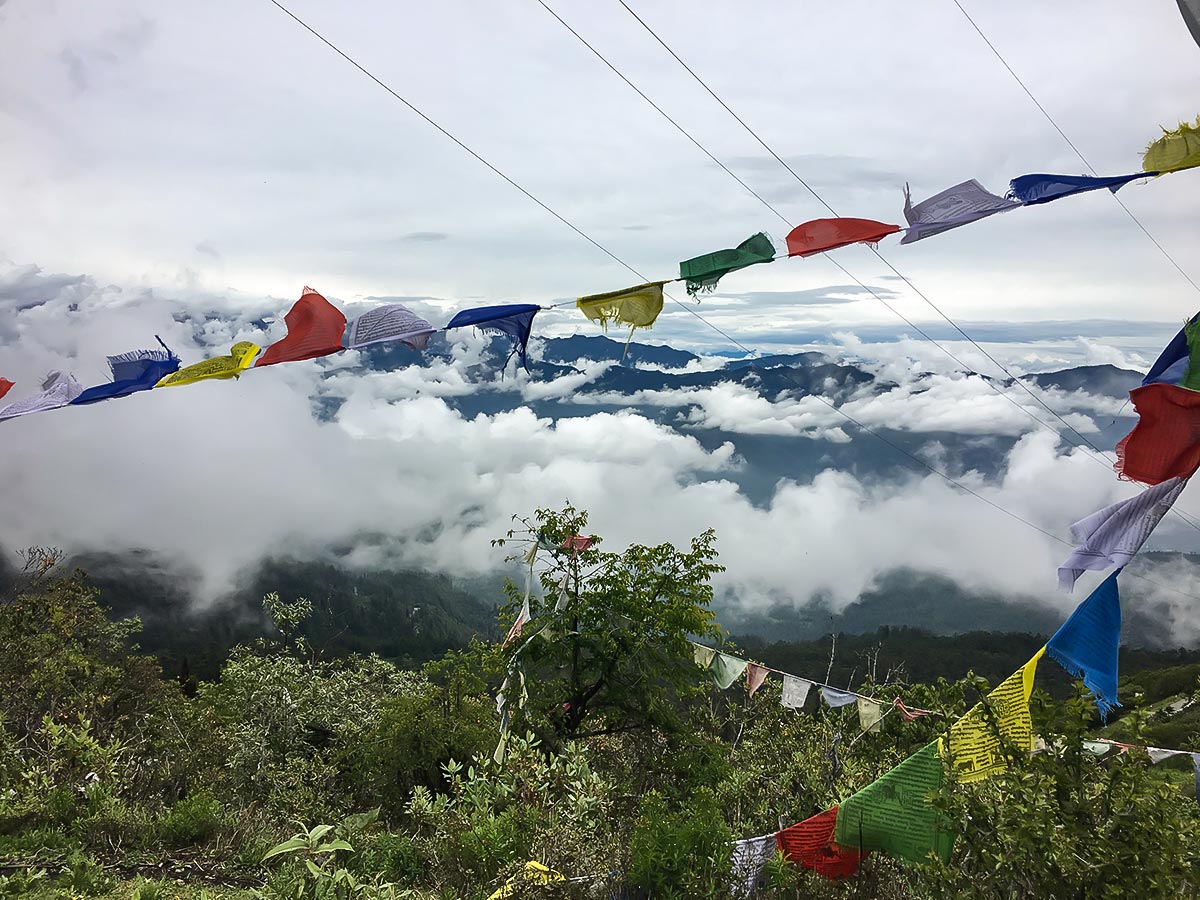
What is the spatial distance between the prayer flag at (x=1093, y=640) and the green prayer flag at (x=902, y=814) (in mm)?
964

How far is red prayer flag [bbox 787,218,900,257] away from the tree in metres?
7.52

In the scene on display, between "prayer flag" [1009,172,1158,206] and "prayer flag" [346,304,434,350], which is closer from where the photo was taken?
"prayer flag" [1009,172,1158,206]

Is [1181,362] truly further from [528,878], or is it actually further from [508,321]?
[528,878]

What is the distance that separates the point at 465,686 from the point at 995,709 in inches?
487

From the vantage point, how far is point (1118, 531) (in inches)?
180

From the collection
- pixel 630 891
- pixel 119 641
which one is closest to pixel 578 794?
pixel 630 891

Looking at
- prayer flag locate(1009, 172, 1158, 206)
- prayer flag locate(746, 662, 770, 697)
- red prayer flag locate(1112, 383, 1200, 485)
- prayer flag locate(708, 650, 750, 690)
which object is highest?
prayer flag locate(1009, 172, 1158, 206)

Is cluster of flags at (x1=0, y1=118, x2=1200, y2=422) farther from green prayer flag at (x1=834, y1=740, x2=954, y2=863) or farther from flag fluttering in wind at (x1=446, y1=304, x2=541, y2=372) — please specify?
green prayer flag at (x1=834, y1=740, x2=954, y2=863)

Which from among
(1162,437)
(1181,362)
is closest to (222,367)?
(1162,437)

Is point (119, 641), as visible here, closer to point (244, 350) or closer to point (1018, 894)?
point (244, 350)

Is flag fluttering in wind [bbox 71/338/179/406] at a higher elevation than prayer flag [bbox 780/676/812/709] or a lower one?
higher

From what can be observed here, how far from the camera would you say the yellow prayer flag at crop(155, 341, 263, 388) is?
6.96m

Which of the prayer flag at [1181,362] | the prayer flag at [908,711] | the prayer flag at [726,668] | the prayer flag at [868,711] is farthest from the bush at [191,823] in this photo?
the prayer flag at [1181,362]

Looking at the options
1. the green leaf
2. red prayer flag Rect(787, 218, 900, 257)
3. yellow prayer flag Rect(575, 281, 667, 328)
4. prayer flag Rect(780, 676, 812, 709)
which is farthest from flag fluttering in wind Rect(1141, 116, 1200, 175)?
prayer flag Rect(780, 676, 812, 709)
